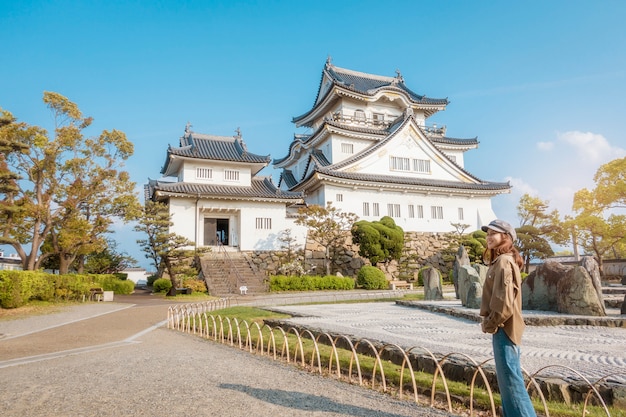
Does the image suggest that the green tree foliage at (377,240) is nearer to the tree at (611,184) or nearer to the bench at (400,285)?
the bench at (400,285)

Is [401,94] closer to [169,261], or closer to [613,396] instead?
[169,261]

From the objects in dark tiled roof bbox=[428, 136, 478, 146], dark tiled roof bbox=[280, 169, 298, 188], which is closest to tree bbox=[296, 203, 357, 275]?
dark tiled roof bbox=[280, 169, 298, 188]

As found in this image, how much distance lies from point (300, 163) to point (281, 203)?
10266 millimetres

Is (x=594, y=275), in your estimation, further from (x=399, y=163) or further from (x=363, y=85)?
(x=363, y=85)

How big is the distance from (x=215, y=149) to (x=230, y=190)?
141 inches

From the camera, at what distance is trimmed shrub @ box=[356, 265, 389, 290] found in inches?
997

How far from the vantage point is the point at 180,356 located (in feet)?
24.6

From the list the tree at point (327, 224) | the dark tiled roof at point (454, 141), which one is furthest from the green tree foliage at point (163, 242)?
the dark tiled roof at point (454, 141)

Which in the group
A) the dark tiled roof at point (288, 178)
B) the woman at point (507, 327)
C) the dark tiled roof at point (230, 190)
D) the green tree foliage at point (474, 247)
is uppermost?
the dark tiled roof at point (288, 178)

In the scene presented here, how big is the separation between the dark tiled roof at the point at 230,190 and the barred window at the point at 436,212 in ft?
37.2

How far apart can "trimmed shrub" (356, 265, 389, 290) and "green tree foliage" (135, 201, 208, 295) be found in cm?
1032

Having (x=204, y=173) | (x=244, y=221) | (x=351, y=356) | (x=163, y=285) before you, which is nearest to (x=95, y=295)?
(x=163, y=285)

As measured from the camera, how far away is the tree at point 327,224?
2730 cm

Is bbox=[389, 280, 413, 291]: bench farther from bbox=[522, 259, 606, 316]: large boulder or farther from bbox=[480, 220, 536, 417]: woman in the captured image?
bbox=[480, 220, 536, 417]: woman
